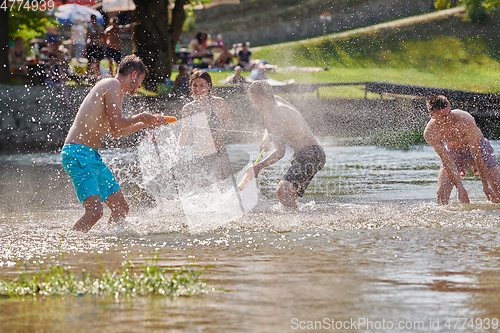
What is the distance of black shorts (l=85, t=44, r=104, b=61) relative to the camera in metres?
18.2

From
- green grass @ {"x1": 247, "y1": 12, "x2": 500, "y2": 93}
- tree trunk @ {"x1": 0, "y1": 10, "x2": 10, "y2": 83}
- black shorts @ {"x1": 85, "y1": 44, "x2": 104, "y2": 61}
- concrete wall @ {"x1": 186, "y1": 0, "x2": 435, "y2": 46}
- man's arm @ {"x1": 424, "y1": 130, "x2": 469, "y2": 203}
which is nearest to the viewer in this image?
man's arm @ {"x1": 424, "y1": 130, "x2": 469, "y2": 203}

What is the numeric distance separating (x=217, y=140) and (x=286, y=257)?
10.7ft

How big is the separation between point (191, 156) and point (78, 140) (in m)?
2.31

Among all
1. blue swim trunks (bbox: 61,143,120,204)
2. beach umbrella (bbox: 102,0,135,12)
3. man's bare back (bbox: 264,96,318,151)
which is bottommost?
beach umbrella (bbox: 102,0,135,12)

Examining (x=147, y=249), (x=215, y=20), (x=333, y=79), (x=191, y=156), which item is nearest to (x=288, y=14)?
(x=215, y=20)

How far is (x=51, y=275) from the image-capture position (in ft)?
13.3

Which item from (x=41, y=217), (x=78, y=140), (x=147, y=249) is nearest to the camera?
(x=147, y=249)

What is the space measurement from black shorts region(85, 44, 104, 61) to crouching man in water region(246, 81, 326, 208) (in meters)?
12.1

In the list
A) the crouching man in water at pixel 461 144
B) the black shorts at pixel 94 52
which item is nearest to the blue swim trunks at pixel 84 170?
the crouching man in water at pixel 461 144

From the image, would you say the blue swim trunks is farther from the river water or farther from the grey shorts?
the grey shorts

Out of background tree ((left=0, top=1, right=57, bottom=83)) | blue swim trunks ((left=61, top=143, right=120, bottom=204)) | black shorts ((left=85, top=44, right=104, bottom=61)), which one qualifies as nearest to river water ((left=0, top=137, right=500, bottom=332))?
blue swim trunks ((left=61, top=143, right=120, bottom=204))

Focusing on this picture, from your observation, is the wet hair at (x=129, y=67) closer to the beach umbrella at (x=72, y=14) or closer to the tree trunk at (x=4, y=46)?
the tree trunk at (x=4, y=46)

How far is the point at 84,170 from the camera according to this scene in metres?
5.84

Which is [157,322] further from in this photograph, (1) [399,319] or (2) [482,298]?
(2) [482,298]
